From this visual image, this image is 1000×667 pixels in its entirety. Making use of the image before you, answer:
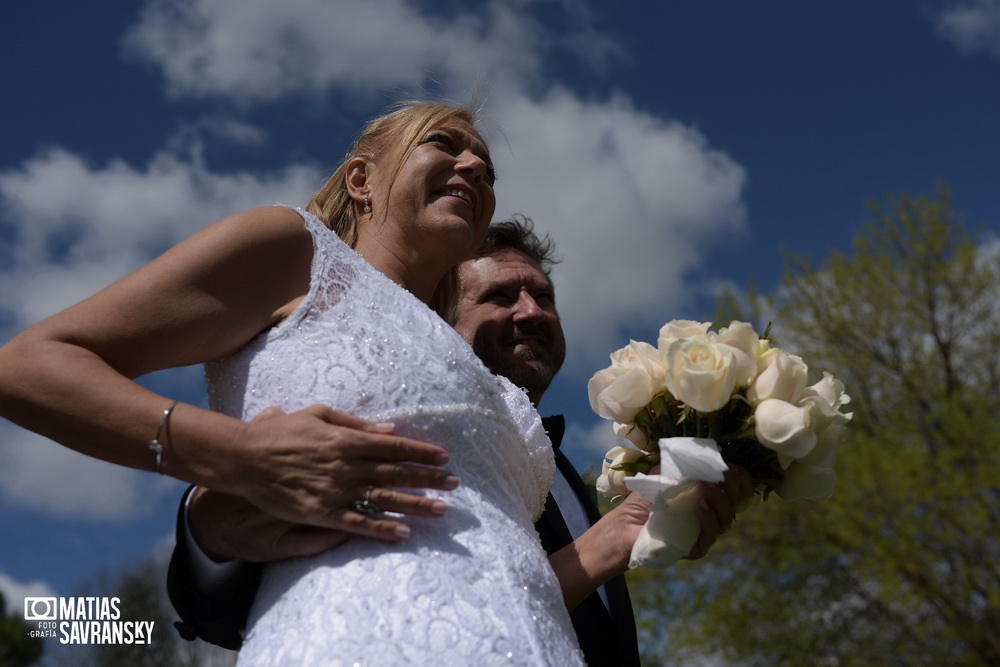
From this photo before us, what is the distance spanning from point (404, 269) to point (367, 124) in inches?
24.5

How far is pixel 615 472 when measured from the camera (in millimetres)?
2318

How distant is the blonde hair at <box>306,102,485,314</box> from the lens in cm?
261

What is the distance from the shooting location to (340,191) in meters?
2.74

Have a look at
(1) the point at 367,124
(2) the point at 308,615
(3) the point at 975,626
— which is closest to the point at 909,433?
(3) the point at 975,626

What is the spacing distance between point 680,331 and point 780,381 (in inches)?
10.5

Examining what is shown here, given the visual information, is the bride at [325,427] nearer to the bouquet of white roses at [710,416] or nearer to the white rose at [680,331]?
the bouquet of white roses at [710,416]

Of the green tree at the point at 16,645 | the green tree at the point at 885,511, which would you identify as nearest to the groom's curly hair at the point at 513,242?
the green tree at the point at 885,511

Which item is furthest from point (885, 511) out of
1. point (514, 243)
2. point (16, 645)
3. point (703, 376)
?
point (16, 645)

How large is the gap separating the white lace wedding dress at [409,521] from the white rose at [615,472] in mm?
231

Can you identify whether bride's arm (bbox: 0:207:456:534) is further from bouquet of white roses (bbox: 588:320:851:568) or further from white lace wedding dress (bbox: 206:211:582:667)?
bouquet of white roses (bbox: 588:320:851:568)

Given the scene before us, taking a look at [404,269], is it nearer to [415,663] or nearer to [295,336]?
[295,336]

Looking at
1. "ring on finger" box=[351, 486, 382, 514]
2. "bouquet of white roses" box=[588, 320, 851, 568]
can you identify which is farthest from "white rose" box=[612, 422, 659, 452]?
"ring on finger" box=[351, 486, 382, 514]

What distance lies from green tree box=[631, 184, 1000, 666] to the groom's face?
32.2 feet

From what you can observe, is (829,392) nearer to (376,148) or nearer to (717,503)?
(717,503)
